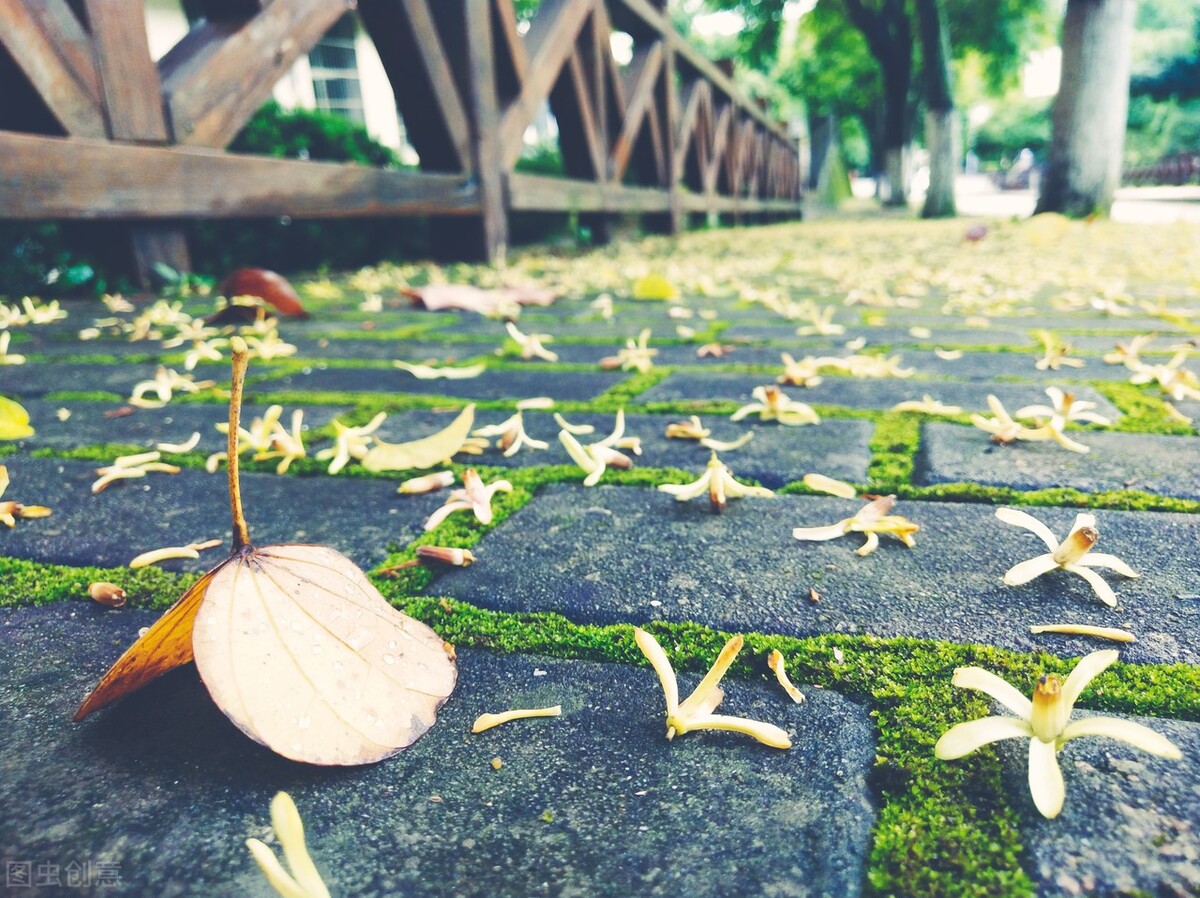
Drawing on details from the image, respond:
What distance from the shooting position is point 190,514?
1.27 m

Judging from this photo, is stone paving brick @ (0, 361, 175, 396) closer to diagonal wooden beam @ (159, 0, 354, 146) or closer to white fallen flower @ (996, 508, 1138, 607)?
diagonal wooden beam @ (159, 0, 354, 146)

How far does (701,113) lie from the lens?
33.4ft

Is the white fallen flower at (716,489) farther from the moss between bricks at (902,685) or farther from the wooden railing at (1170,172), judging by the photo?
the wooden railing at (1170,172)

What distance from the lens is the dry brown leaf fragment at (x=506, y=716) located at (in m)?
0.74

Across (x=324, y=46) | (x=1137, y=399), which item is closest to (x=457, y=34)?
(x=1137, y=399)

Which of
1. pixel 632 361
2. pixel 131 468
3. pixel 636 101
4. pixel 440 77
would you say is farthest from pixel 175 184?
pixel 636 101

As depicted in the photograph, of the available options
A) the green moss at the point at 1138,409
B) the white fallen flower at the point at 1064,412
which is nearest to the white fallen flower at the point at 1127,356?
the green moss at the point at 1138,409

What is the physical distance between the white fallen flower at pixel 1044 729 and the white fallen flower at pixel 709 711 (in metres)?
0.13

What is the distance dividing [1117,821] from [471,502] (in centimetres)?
86

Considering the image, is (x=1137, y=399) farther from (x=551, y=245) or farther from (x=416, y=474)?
(x=551, y=245)

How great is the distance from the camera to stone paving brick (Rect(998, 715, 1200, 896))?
21.8 inches

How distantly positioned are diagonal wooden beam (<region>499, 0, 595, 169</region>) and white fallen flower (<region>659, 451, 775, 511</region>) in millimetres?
4763

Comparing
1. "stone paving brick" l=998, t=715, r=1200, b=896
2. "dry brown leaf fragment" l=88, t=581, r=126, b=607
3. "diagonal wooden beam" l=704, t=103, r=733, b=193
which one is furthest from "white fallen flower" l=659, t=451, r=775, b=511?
"diagonal wooden beam" l=704, t=103, r=733, b=193

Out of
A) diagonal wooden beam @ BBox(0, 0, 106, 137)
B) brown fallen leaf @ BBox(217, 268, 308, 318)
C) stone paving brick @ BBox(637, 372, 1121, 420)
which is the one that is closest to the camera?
stone paving brick @ BBox(637, 372, 1121, 420)
